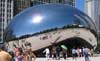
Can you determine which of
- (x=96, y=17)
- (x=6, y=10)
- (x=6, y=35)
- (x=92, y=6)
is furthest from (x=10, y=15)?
(x=6, y=35)

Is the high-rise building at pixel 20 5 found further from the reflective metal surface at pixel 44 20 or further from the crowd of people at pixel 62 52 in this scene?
the crowd of people at pixel 62 52

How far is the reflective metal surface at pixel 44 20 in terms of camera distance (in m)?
22.5

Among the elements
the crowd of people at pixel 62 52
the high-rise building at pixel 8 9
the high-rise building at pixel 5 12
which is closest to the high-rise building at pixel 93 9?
the high-rise building at pixel 8 9

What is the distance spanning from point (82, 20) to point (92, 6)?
13574 centimetres

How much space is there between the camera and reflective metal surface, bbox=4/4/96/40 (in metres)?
22.5

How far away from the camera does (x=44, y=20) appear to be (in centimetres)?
2270

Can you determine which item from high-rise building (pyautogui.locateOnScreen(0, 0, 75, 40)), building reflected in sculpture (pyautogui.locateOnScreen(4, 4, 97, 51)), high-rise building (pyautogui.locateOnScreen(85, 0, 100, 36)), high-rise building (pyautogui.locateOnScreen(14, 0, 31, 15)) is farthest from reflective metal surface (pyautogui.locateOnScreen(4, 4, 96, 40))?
high-rise building (pyautogui.locateOnScreen(85, 0, 100, 36))

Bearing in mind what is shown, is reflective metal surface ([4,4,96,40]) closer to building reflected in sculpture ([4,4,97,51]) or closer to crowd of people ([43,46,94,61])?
building reflected in sculpture ([4,4,97,51])

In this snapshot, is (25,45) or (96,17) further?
(96,17)

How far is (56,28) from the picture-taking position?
22.7 meters

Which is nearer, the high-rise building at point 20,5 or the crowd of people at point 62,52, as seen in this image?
the crowd of people at point 62,52

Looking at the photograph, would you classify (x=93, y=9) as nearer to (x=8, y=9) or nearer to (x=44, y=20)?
(x=8, y=9)

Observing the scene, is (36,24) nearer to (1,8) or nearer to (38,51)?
(38,51)

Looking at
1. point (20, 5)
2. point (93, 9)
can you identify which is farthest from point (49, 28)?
point (93, 9)
